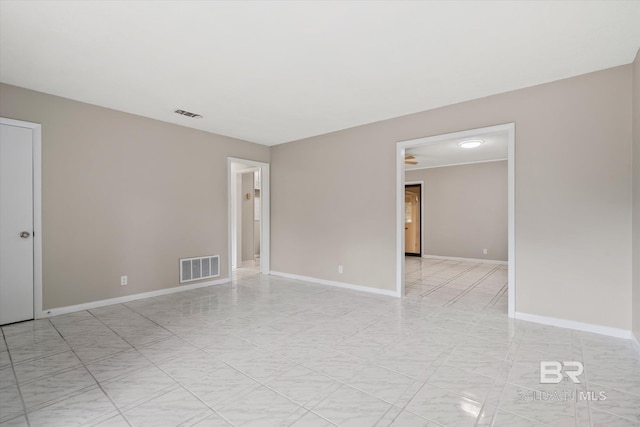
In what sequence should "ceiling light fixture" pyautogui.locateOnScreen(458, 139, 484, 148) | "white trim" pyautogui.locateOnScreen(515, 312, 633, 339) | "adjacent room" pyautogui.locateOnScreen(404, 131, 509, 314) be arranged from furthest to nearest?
"adjacent room" pyautogui.locateOnScreen(404, 131, 509, 314)
"ceiling light fixture" pyautogui.locateOnScreen(458, 139, 484, 148)
"white trim" pyautogui.locateOnScreen(515, 312, 633, 339)

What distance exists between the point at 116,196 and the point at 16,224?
1.03 meters

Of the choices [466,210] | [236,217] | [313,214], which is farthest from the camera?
[466,210]

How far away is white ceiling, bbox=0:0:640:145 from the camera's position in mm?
2186

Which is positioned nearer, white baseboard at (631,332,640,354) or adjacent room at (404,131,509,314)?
white baseboard at (631,332,640,354)

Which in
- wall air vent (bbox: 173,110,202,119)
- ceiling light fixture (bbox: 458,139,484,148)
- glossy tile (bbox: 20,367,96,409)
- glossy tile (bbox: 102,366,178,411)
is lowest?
glossy tile (bbox: 20,367,96,409)

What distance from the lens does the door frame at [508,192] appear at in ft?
11.7

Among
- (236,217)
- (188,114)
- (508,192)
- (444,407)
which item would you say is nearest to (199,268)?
(188,114)

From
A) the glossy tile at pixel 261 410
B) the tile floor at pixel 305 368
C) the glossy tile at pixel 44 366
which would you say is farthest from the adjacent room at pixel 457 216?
the glossy tile at pixel 44 366

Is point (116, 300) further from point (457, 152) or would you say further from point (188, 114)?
point (457, 152)

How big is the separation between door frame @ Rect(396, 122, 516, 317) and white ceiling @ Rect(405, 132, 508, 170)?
4.29 feet

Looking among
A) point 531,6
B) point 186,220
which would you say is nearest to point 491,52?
point 531,6

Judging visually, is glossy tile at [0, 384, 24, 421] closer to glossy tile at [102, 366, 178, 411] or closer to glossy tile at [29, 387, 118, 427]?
glossy tile at [29, 387, 118, 427]

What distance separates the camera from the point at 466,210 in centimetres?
823

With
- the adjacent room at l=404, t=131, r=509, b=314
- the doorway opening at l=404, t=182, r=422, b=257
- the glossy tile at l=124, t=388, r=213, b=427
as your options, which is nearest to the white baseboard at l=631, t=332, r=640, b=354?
the adjacent room at l=404, t=131, r=509, b=314
